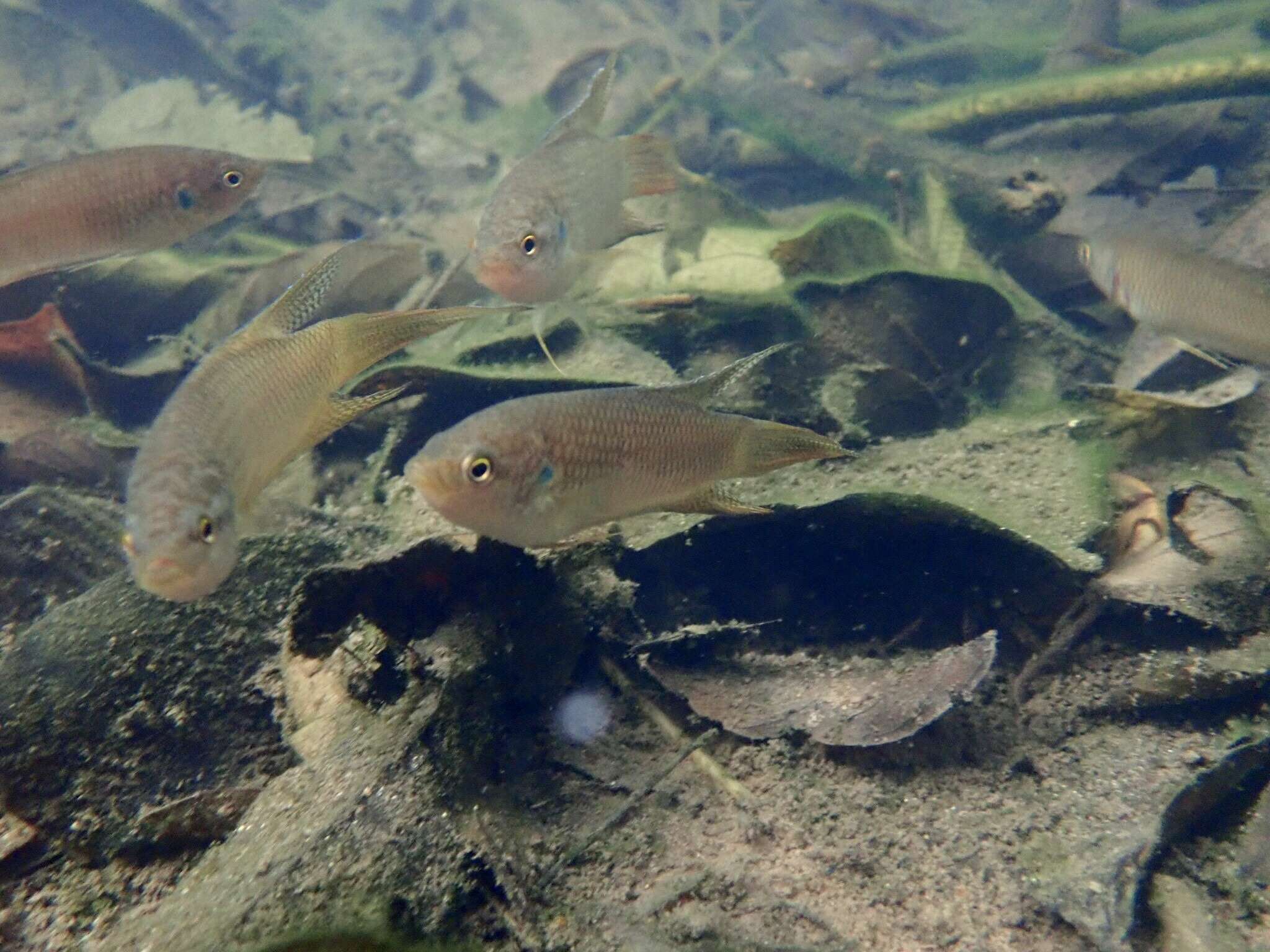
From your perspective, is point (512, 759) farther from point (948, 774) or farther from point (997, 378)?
point (997, 378)

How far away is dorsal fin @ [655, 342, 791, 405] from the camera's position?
234 centimetres

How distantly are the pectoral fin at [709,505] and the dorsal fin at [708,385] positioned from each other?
325 millimetres

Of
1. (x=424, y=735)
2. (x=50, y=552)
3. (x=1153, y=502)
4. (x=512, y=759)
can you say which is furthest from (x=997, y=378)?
(x=50, y=552)

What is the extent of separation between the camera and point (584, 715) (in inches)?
105

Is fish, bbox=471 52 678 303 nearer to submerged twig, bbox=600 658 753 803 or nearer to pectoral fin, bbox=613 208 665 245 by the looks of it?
pectoral fin, bbox=613 208 665 245

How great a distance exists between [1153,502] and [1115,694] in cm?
93

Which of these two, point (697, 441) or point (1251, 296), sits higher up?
point (697, 441)

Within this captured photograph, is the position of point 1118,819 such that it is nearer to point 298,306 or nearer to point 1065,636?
point 1065,636

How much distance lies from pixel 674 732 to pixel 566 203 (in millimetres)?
2564

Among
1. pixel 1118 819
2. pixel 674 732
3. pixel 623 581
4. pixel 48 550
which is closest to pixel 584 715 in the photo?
pixel 674 732

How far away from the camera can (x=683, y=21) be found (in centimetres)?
1587

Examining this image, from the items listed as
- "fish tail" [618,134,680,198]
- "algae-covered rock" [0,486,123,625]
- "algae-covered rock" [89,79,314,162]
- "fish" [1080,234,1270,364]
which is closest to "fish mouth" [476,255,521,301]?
"fish tail" [618,134,680,198]

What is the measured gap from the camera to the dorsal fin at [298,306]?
103 inches

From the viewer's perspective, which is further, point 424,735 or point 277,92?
point 277,92
